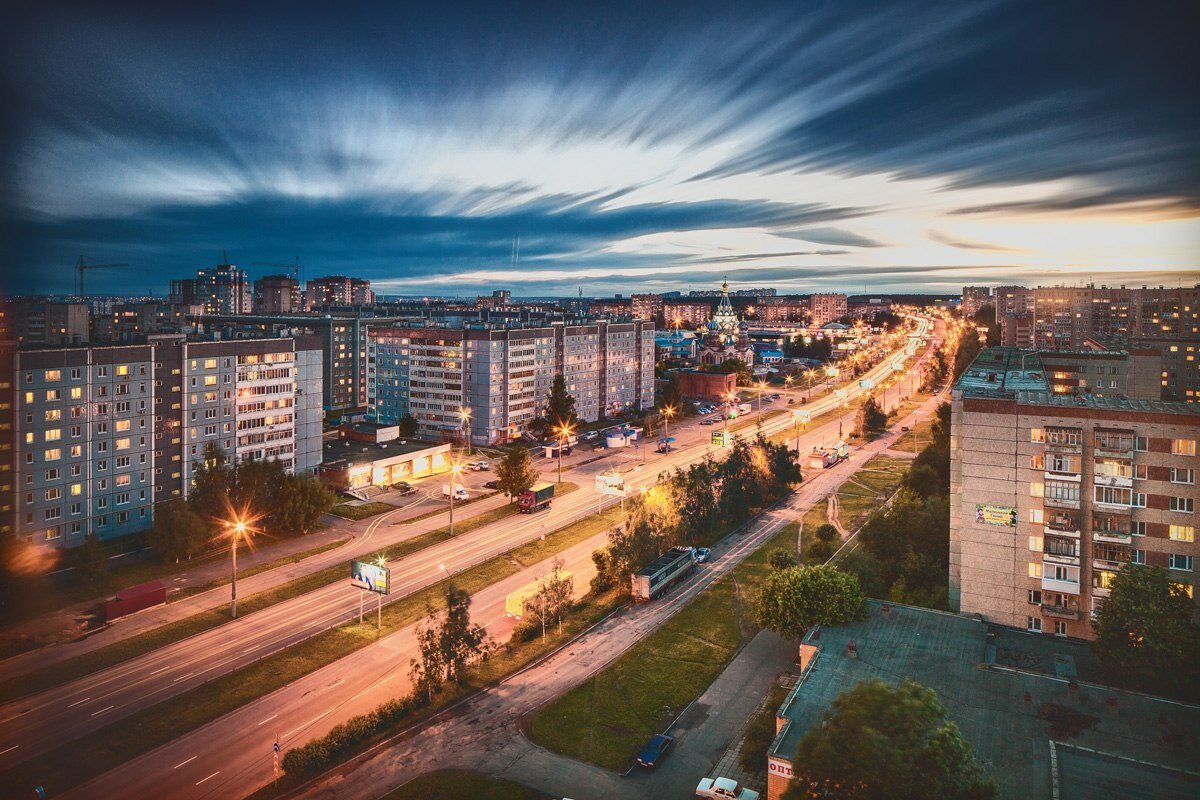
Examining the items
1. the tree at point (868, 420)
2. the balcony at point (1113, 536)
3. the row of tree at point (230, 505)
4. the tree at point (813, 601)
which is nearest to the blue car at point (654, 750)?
the tree at point (813, 601)

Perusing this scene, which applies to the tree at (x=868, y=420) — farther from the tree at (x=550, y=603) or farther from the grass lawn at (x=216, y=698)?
the tree at (x=550, y=603)

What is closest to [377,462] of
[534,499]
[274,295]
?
[534,499]

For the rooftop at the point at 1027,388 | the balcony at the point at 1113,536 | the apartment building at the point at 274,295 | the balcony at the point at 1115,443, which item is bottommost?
the balcony at the point at 1113,536

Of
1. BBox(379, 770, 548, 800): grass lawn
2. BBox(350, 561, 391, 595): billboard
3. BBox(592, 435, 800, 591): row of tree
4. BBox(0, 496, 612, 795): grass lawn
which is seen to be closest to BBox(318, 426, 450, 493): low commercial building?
BBox(0, 496, 612, 795): grass lawn

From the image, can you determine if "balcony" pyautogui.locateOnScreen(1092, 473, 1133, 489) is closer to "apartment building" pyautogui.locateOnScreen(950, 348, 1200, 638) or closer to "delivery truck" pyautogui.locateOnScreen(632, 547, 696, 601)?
"apartment building" pyautogui.locateOnScreen(950, 348, 1200, 638)

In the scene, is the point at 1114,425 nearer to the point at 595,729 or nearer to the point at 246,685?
the point at 595,729

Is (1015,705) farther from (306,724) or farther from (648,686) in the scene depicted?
(306,724)
